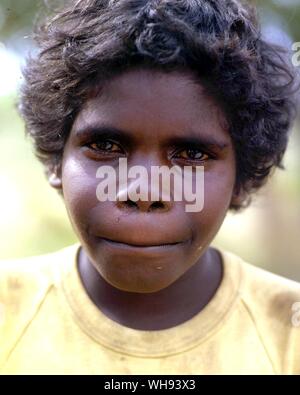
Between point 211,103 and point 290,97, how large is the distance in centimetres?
40

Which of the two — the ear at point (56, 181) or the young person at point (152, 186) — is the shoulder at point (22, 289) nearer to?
the young person at point (152, 186)

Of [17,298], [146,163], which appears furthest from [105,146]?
[17,298]

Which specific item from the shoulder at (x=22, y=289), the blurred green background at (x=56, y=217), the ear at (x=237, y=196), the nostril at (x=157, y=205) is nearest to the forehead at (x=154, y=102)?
the nostril at (x=157, y=205)

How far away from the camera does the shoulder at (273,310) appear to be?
1.27 meters

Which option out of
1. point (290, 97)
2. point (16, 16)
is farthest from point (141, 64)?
point (16, 16)

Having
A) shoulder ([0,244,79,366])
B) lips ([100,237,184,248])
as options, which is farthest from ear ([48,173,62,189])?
lips ([100,237,184,248])

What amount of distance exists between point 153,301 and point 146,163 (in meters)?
0.37

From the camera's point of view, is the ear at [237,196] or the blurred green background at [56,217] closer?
the ear at [237,196]

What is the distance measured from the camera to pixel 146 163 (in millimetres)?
1062

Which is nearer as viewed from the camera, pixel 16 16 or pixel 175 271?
pixel 175 271

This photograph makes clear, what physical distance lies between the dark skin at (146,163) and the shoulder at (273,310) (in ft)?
0.76

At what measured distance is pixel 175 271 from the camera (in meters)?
1.12
